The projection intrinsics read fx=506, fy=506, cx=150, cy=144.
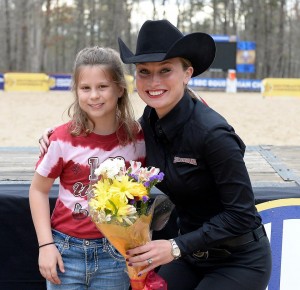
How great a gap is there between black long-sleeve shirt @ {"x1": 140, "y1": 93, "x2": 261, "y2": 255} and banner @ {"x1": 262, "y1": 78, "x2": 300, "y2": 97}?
22518 millimetres

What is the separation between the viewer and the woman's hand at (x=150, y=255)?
196cm

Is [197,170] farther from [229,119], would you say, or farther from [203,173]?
[229,119]

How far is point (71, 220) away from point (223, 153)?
0.80 meters

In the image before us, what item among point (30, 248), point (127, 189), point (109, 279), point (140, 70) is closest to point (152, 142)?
point (140, 70)

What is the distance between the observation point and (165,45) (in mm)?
Answer: 2090

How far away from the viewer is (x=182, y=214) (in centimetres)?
229

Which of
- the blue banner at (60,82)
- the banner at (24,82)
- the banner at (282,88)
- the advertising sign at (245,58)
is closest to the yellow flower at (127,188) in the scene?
the banner at (282,88)

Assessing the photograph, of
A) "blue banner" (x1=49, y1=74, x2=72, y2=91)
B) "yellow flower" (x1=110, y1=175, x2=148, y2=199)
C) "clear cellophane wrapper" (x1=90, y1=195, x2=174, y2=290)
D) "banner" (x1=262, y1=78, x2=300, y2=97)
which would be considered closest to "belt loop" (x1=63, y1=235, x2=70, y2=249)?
"clear cellophane wrapper" (x1=90, y1=195, x2=174, y2=290)

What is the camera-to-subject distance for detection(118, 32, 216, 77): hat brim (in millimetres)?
1980

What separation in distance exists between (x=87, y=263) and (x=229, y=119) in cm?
1237

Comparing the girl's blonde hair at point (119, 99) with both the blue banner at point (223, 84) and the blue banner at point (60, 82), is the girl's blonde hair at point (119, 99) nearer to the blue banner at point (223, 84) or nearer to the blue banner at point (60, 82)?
the blue banner at point (60, 82)

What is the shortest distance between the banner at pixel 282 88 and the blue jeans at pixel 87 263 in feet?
73.8

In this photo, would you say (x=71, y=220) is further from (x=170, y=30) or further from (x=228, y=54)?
(x=228, y=54)

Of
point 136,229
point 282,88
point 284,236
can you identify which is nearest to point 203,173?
point 136,229
